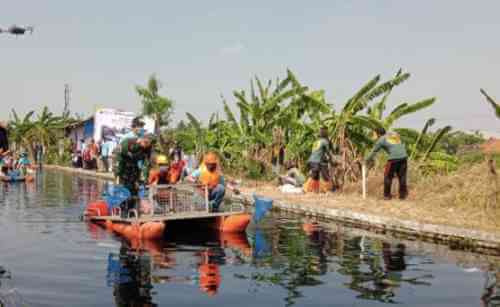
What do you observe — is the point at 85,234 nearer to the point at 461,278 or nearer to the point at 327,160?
the point at 461,278

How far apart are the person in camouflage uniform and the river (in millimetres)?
919

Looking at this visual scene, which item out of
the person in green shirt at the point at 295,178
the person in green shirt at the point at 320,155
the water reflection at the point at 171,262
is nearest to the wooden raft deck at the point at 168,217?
the water reflection at the point at 171,262

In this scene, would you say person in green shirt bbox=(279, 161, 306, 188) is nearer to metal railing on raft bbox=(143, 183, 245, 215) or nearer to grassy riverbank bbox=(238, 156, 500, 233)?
grassy riverbank bbox=(238, 156, 500, 233)

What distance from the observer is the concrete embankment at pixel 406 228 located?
449 inches

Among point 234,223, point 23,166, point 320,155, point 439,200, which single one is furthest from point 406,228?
point 23,166

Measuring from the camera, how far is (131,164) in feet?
42.0

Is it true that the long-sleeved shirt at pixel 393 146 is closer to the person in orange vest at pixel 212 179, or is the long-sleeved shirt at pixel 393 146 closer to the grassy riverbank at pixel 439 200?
the grassy riverbank at pixel 439 200

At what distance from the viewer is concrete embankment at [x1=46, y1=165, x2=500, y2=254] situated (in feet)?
37.4

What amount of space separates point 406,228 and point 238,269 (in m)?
5.20

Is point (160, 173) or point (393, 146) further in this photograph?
point (393, 146)

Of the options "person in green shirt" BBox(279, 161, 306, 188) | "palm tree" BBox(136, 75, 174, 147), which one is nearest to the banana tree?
"palm tree" BBox(136, 75, 174, 147)

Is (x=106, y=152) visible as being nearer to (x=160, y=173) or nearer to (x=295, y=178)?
(x=295, y=178)

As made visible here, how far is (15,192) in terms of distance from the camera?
72.6 feet

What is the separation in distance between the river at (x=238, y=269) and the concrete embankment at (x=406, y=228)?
616mm
